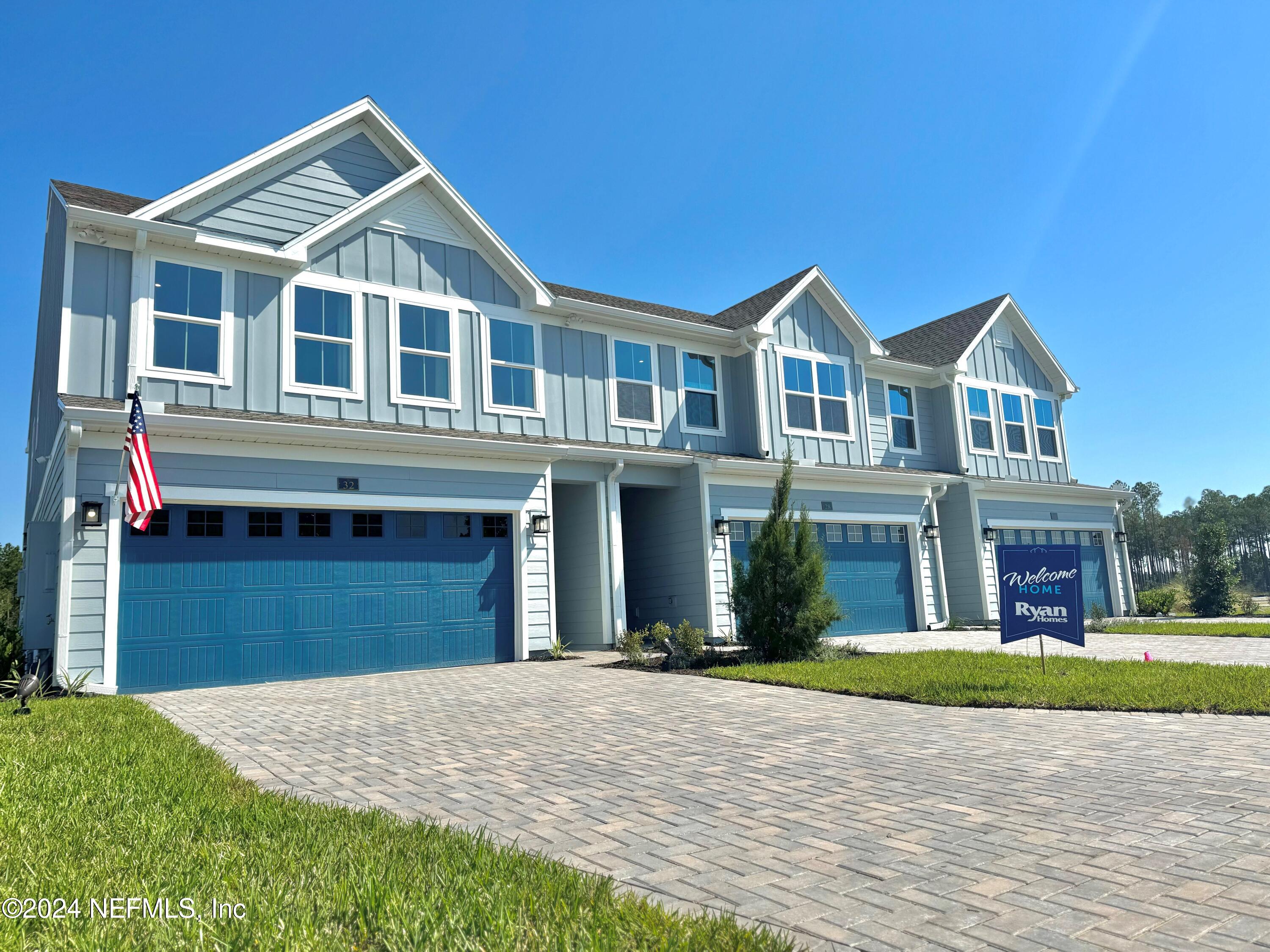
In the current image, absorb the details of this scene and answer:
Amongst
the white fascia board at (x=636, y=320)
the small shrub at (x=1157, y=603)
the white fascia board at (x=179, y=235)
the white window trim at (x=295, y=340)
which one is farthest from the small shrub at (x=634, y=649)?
the small shrub at (x=1157, y=603)

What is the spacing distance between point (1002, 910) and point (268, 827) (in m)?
3.31

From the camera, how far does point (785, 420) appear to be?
18.2m

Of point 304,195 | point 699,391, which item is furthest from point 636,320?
point 304,195

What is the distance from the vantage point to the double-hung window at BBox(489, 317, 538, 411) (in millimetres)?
14961

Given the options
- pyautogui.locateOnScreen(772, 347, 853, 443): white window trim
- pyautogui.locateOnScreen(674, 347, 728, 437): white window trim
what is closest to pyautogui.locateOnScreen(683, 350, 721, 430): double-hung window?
pyautogui.locateOnScreen(674, 347, 728, 437): white window trim

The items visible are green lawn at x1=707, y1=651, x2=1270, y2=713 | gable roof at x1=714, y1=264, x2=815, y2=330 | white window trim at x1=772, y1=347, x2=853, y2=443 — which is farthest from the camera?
gable roof at x1=714, y1=264, x2=815, y2=330

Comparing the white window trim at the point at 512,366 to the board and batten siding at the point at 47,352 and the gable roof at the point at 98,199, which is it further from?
the board and batten siding at the point at 47,352

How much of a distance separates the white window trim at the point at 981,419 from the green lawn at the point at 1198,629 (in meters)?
5.38

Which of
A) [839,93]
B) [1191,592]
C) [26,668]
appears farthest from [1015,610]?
[1191,592]

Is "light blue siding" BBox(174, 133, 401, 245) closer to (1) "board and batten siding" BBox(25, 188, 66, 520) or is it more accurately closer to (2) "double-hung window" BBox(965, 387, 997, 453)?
(1) "board and batten siding" BBox(25, 188, 66, 520)

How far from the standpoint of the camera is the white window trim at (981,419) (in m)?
21.8

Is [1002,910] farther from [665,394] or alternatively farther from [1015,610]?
[665,394]

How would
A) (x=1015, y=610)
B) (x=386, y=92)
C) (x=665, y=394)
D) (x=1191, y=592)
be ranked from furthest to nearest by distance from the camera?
1. (x=1191, y=592)
2. (x=665, y=394)
3. (x=386, y=92)
4. (x=1015, y=610)

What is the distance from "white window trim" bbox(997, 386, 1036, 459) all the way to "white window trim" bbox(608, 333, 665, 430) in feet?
36.3
